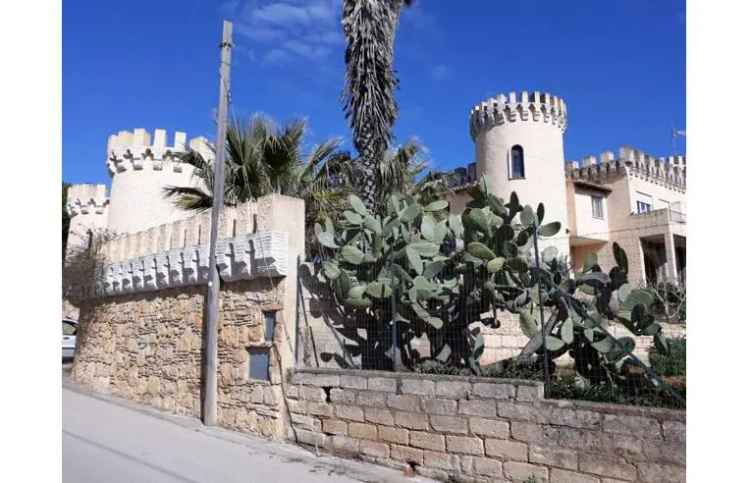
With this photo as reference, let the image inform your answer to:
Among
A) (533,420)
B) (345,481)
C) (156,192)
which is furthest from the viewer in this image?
(156,192)

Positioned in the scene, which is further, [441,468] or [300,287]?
[300,287]

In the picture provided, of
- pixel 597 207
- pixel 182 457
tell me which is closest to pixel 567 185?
pixel 597 207

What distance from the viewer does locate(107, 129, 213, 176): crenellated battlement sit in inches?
758

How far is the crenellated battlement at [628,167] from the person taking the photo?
1101 inches

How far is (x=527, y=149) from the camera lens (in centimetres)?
2327

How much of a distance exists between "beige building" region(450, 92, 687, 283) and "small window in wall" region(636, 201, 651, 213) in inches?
1.9

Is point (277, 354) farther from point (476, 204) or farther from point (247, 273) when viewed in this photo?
point (476, 204)

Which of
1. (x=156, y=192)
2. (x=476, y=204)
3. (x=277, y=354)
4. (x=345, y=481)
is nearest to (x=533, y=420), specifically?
(x=345, y=481)

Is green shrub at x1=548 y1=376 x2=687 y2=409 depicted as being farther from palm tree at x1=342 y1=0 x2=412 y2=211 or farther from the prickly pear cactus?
palm tree at x1=342 y1=0 x2=412 y2=211

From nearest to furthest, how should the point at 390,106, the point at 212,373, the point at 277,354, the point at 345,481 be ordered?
the point at 345,481
the point at 277,354
the point at 212,373
the point at 390,106

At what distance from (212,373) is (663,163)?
29.3 m

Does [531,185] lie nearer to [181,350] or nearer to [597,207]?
[597,207]

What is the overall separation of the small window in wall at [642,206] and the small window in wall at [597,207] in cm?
212
